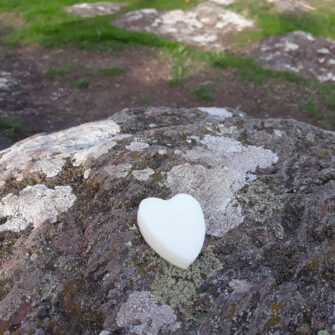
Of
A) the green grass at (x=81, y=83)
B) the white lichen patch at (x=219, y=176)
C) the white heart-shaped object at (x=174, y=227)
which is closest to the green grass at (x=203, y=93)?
the green grass at (x=81, y=83)

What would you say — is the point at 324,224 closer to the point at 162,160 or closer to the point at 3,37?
the point at 162,160

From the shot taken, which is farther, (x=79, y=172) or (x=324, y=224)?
(x=79, y=172)

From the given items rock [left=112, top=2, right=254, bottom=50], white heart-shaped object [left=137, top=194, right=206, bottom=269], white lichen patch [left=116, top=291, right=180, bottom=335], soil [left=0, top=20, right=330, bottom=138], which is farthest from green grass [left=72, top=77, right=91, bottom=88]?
white lichen patch [left=116, top=291, right=180, bottom=335]

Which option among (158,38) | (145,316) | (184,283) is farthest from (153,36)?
(145,316)

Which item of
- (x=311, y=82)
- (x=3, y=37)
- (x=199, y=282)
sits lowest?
(x=311, y=82)

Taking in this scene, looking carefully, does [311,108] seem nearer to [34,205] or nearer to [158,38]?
[158,38]

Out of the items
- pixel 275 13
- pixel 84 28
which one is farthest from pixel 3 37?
pixel 275 13
